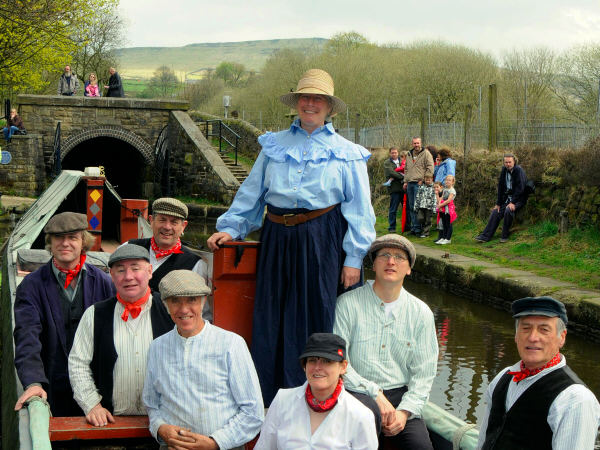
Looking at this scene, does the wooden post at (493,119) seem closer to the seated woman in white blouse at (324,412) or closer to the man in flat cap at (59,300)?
the man in flat cap at (59,300)

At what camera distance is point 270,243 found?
405cm

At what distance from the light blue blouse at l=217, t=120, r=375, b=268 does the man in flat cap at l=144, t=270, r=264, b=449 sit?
87 centimetres

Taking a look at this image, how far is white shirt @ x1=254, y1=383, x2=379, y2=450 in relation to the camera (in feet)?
9.89

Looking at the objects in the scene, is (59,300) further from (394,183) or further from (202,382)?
(394,183)

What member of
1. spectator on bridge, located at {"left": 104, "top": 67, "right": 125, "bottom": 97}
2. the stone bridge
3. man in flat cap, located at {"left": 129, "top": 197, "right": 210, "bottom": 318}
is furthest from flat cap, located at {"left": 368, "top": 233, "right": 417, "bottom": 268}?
spectator on bridge, located at {"left": 104, "top": 67, "right": 125, "bottom": 97}

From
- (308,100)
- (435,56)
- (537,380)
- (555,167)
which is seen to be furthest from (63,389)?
(435,56)

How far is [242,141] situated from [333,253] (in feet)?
73.4

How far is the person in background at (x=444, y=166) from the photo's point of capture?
13.6m

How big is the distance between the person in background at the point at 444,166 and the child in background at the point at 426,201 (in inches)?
9.4

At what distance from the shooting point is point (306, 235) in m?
3.96

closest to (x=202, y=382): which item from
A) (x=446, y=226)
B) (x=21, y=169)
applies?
(x=446, y=226)

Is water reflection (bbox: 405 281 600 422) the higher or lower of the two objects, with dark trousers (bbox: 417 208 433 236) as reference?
lower

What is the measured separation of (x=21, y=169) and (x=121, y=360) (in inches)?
822

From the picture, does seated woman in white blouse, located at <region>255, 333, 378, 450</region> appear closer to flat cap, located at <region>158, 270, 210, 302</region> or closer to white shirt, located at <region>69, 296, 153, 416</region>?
flat cap, located at <region>158, 270, 210, 302</region>
